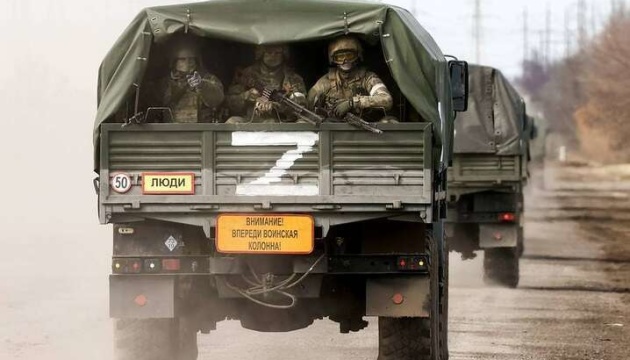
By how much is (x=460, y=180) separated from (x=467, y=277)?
176 centimetres

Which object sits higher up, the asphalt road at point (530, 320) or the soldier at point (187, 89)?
the soldier at point (187, 89)

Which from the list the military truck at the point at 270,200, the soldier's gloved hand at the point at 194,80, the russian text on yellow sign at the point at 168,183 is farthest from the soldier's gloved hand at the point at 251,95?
the russian text on yellow sign at the point at 168,183

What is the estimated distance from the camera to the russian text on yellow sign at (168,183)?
9.63m

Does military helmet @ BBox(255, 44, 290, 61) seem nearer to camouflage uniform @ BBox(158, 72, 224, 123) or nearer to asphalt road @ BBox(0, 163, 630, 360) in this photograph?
camouflage uniform @ BBox(158, 72, 224, 123)

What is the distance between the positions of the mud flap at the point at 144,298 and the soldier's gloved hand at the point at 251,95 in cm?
133

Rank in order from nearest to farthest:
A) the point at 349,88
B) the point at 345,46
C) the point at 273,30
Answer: the point at 273,30, the point at 345,46, the point at 349,88

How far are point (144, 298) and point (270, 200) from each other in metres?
1.03

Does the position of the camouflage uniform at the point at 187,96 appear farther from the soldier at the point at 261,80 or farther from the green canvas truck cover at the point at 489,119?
the green canvas truck cover at the point at 489,119

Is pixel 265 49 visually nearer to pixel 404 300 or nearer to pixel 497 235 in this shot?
pixel 404 300

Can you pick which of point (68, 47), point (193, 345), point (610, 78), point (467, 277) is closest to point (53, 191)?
point (68, 47)

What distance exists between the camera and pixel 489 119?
20531 mm

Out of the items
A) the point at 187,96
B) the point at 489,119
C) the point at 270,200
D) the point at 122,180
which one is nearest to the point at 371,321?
the point at 187,96

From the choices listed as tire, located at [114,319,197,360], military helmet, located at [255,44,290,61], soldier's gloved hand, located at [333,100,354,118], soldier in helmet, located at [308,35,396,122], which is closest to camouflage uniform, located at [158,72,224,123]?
military helmet, located at [255,44,290,61]

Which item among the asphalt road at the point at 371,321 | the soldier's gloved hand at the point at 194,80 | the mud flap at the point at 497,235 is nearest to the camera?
the soldier's gloved hand at the point at 194,80
